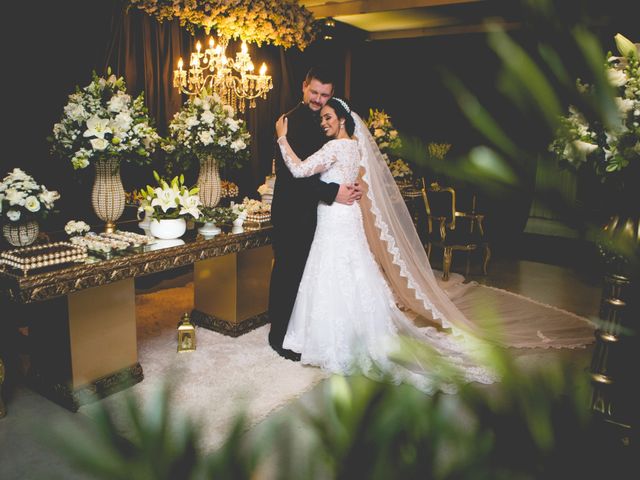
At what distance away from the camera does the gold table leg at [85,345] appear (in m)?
3.11

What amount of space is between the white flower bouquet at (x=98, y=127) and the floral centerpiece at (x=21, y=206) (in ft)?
1.17

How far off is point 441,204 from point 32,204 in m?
4.56

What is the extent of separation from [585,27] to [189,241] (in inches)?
130

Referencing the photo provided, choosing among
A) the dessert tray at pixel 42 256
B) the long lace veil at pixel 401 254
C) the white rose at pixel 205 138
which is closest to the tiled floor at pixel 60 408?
the long lace veil at pixel 401 254

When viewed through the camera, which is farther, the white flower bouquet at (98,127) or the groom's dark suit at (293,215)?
the groom's dark suit at (293,215)

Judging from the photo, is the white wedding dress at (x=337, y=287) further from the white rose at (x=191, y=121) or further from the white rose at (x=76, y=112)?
the white rose at (x=76, y=112)

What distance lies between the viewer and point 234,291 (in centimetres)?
429

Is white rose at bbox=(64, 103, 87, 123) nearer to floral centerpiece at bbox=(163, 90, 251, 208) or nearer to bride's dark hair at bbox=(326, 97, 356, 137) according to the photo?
floral centerpiece at bbox=(163, 90, 251, 208)

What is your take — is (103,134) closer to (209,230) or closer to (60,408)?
(209,230)

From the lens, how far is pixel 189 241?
141 inches

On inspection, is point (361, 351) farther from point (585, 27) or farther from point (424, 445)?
point (585, 27)

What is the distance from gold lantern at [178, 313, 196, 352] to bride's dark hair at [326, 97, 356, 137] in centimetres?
185

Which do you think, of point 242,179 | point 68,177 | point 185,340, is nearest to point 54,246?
point 185,340

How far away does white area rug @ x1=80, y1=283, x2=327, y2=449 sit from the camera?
10.3ft
